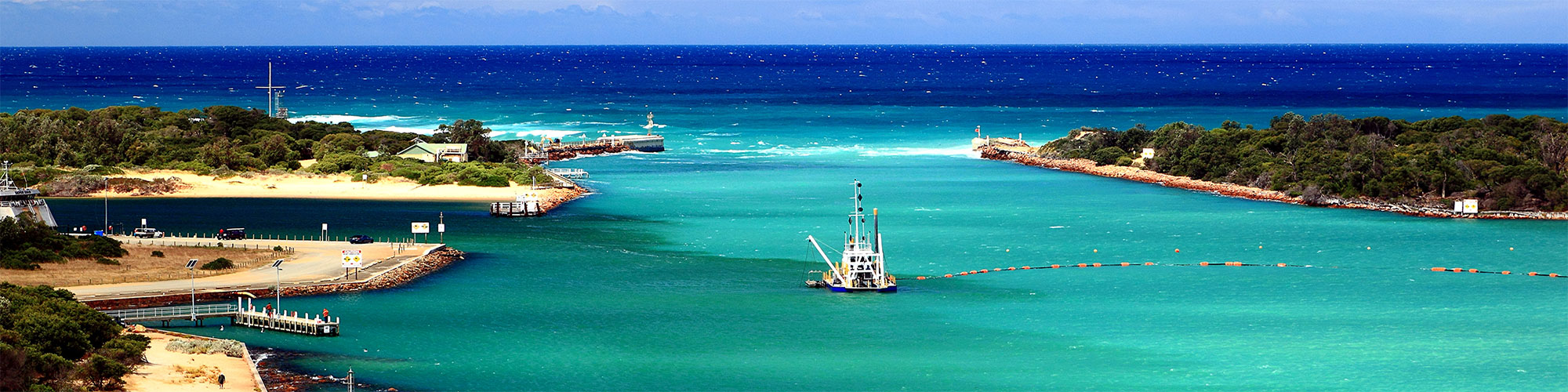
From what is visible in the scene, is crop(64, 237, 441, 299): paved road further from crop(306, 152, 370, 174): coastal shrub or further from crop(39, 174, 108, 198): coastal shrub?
crop(306, 152, 370, 174): coastal shrub

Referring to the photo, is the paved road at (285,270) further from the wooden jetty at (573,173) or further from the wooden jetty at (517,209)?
the wooden jetty at (573,173)

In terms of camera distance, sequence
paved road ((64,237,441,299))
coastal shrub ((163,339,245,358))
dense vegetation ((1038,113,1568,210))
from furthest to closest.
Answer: dense vegetation ((1038,113,1568,210))
paved road ((64,237,441,299))
coastal shrub ((163,339,245,358))

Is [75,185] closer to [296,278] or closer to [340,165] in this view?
[340,165]

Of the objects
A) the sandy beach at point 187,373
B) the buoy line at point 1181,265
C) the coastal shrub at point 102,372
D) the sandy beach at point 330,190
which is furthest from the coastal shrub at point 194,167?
the coastal shrub at point 102,372

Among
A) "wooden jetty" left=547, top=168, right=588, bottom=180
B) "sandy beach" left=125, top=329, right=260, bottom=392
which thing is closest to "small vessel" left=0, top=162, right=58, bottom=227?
"sandy beach" left=125, top=329, right=260, bottom=392

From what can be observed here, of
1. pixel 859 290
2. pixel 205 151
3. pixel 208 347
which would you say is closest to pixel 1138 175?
pixel 859 290

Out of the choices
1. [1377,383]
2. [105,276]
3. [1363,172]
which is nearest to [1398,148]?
[1363,172]
